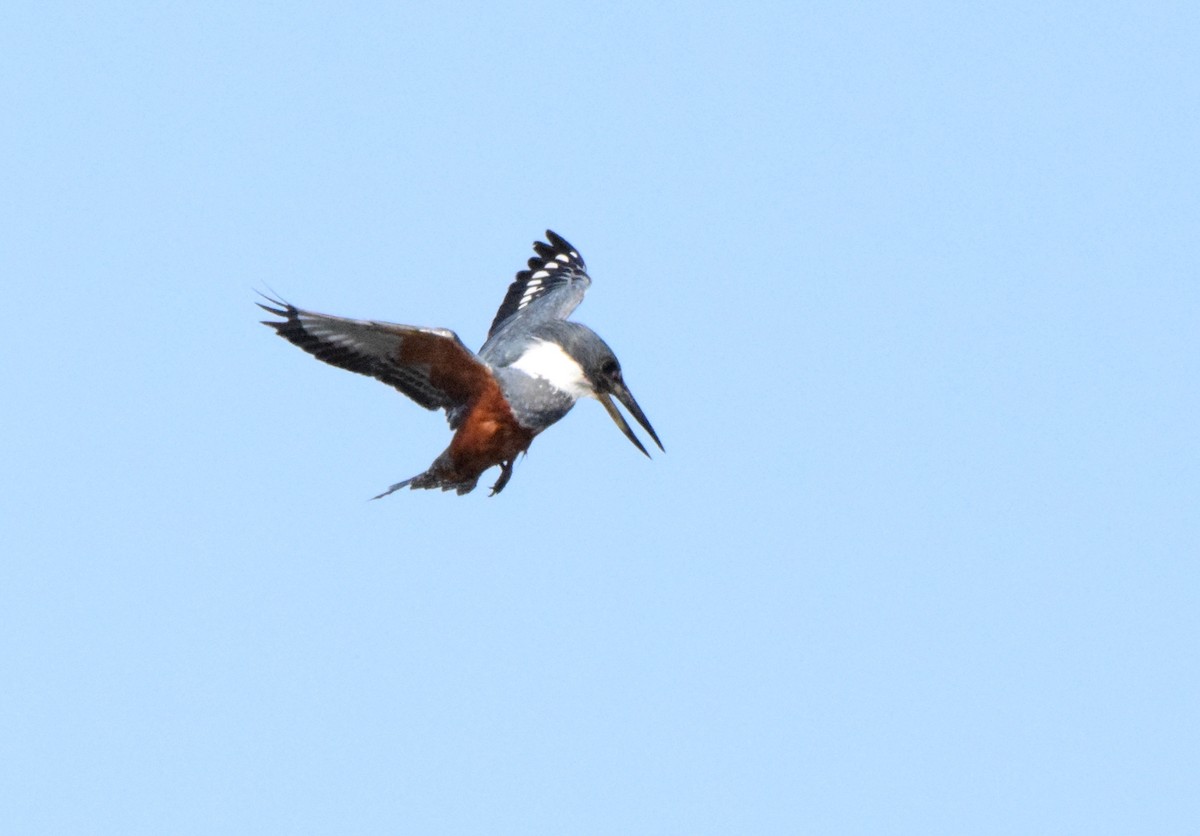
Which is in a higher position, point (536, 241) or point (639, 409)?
point (536, 241)

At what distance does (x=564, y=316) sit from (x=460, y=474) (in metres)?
2.16

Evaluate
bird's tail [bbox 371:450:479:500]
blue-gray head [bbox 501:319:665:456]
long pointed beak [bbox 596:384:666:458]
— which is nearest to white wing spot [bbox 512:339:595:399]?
blue-gray head [bbox 501:319:665:456]

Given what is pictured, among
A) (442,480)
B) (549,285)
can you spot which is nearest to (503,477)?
(442,480)

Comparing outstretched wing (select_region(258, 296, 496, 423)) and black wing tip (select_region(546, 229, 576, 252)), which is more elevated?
black wing tip (select_region(546, 229, 576, 252))

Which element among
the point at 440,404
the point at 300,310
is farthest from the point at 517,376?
the point at 300,310

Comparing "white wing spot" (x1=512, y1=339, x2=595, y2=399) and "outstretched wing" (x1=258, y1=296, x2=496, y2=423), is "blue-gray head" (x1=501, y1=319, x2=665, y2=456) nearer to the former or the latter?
"white wing spot" (x1=512, y1=339, x2=595, y2=399)

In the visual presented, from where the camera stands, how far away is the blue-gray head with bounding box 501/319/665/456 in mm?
10430

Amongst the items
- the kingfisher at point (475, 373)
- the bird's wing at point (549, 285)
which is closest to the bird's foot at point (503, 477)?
the kingfisher at point (475, 373)

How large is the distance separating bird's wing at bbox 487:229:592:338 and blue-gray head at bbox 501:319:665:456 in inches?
51.4

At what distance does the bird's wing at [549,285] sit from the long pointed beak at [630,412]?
110 cm

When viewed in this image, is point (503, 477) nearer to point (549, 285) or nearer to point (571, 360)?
point (571, 360)

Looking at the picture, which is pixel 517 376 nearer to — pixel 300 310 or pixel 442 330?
pixel 442 330

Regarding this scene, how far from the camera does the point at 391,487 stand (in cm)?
1052

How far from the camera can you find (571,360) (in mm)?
10531
